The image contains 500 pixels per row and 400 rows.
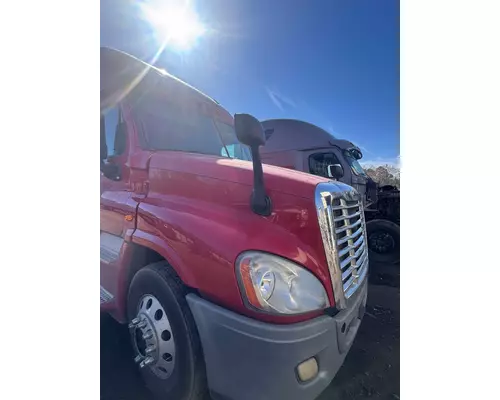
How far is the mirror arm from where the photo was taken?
1097mm

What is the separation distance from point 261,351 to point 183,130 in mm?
959

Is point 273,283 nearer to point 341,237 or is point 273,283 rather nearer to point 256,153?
point 341,237

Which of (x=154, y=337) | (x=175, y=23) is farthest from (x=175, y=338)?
(x=175, y=23)

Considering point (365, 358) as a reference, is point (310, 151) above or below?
above

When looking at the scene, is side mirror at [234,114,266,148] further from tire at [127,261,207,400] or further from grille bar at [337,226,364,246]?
tire at [127,261,207,400]

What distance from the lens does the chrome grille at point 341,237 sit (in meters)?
1.08

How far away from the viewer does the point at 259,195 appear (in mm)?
1103

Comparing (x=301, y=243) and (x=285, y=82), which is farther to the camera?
(x=285, y=82)

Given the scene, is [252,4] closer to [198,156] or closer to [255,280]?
[198,156]

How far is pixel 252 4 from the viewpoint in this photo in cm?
135

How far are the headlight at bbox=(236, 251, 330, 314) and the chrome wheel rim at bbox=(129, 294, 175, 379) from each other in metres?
0.37

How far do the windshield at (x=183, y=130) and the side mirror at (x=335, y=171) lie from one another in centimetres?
38
